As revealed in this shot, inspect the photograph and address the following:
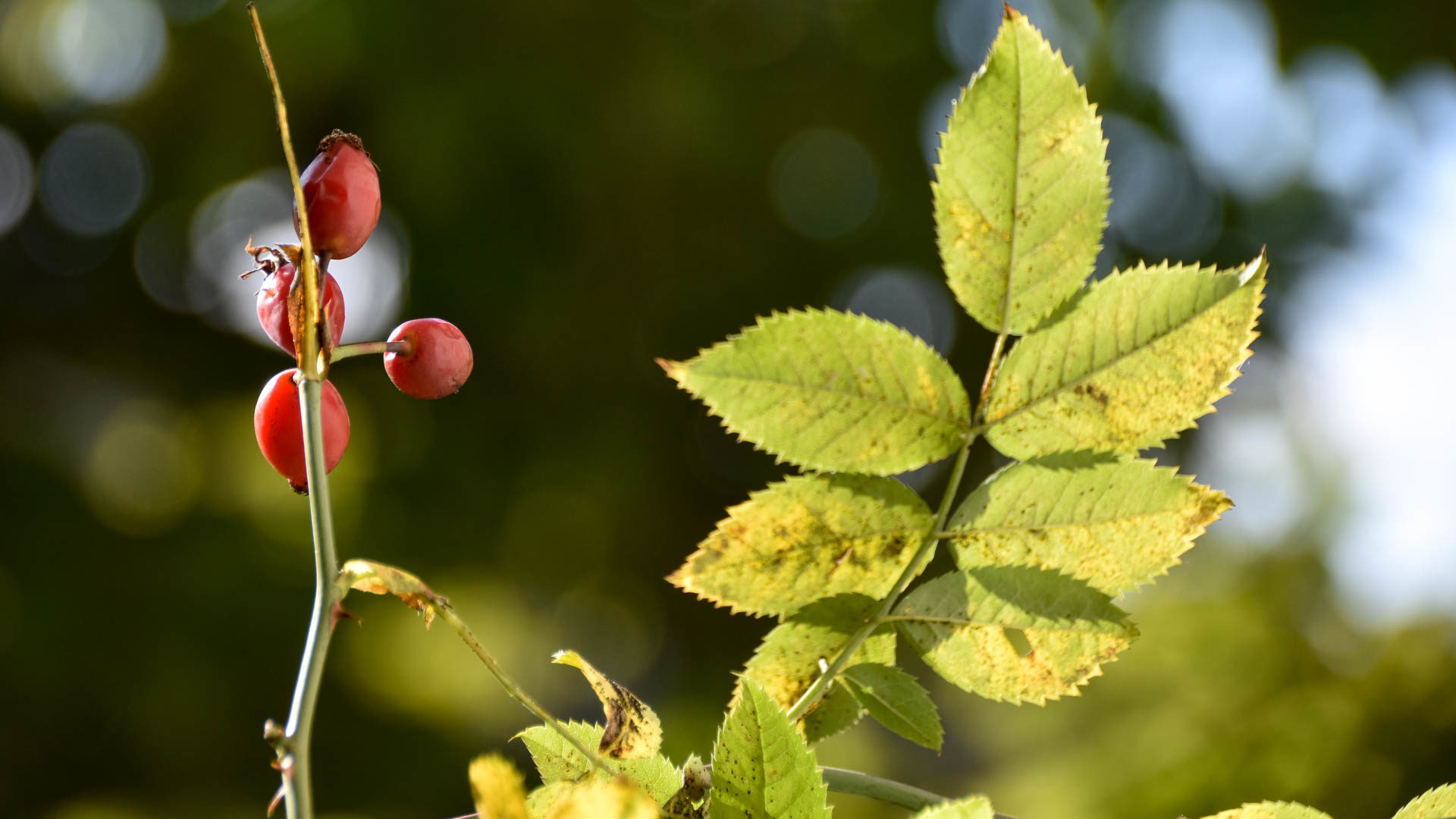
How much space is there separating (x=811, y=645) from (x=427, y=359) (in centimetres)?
17

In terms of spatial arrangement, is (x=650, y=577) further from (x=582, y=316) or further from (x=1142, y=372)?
(x=1142, y=372)

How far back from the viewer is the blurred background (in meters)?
2.99

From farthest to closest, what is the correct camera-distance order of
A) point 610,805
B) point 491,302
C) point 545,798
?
point 491,302, point 545,798, point 610,805

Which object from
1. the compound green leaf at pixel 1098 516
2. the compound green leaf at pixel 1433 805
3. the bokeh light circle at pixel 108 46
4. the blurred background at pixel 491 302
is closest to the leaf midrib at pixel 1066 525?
the compound green leaf at pixel 1098 516

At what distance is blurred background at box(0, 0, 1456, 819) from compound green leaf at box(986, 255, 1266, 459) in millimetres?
2441

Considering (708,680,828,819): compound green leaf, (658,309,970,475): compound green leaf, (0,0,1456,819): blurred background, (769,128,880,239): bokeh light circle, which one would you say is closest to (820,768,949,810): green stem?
(708,680,828,819): compound green leaf

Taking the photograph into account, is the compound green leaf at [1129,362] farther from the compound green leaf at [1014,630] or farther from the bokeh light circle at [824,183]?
the bokeh light circle at [824,183]

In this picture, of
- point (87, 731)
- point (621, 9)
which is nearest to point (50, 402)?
point (87, 731)

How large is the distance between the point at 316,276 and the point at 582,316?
3.33 m

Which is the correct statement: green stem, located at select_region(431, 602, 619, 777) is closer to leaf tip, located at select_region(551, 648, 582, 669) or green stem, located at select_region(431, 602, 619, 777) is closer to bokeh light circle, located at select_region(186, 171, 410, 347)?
leaf tip, located at select_region(551, 648, 582, 669)

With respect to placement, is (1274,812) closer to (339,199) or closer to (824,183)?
(339,199)

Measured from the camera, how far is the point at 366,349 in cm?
29

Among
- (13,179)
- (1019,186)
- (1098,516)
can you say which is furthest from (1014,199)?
(13,179)

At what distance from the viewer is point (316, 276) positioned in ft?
0.90
